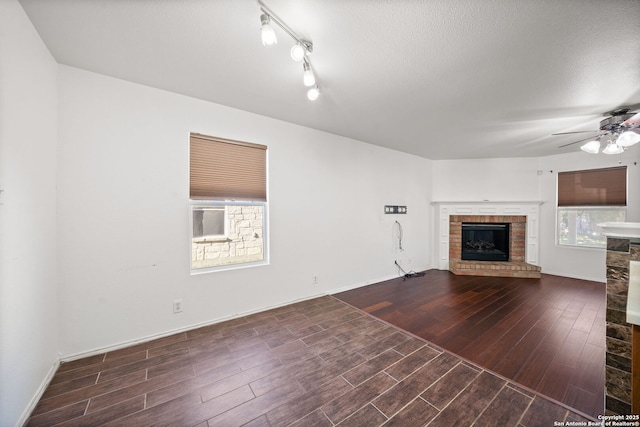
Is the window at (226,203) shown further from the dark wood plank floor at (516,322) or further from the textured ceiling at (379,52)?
the dark wood plank floor at (516,322)

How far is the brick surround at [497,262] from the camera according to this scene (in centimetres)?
468

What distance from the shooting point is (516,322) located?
8.92 ft

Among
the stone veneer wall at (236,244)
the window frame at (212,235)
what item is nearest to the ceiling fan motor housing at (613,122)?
the stone veneer wall at (236,244)

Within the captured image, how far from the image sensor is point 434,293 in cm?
370

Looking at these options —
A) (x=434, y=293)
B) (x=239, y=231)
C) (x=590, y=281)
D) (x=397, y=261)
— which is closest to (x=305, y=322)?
(x=239, y=231)

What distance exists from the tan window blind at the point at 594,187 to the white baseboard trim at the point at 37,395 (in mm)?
7777

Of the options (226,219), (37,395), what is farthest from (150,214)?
(37,395)

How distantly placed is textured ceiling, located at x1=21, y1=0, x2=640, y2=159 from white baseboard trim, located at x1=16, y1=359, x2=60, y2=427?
8.19ft

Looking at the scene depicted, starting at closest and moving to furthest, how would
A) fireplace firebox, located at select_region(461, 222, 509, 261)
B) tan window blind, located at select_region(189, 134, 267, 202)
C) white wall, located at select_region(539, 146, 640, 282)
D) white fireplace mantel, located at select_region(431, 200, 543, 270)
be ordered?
tan window blind, located at select_region(189, 134, 267, 202), white wall, located at select_region(539, 146, 640, 282), white fireplace mantel, located at select_region(431, 200, 543, 270), fireplace firebox, located at select_region(461, 222, 509, 261)

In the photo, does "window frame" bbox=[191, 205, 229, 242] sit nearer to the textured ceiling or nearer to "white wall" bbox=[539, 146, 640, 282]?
the textured ceiling

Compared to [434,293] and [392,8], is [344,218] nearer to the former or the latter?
[434,293]

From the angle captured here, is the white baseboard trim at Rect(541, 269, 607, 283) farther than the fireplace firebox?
No

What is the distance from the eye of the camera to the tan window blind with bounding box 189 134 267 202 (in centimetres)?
254

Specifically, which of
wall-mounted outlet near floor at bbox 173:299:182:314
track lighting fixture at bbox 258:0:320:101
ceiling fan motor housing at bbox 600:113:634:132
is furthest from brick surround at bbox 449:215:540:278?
wall-mounted outlet near floor at bbox 173:299:182:314
